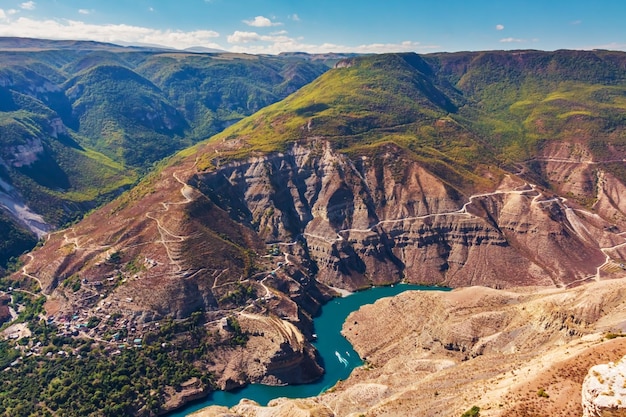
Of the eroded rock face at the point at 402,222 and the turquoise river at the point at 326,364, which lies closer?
the turquoise river at the point at 326,364

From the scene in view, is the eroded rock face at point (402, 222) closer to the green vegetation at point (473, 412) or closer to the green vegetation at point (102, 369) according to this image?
the green vegetation at point (102, 369)

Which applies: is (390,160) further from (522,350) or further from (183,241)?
(522,350)

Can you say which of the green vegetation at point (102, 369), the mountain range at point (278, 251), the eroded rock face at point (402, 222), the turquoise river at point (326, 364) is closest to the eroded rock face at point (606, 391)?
the mountain range at point (278, 251)

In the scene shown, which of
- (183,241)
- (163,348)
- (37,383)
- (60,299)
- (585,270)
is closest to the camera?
(37,383)

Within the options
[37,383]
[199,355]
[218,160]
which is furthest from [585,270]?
[37,383]

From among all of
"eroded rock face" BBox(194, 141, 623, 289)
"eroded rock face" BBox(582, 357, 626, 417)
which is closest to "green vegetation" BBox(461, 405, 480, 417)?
"eroded rock face" BBox(582, 357, 626, 417)

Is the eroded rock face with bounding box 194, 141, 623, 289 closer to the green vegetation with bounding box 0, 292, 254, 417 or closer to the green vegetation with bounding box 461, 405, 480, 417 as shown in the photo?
the green vegetation with bounding box 0, 292, 254, 417
